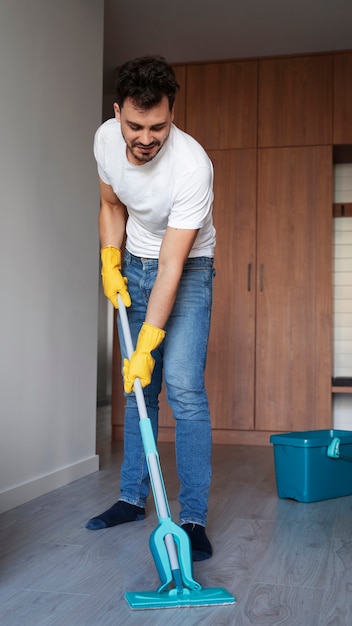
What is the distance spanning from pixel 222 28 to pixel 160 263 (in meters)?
2.54

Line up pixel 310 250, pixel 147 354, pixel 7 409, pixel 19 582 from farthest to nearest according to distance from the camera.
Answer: pixel 310 250, pixel 7 409, pixel 147 354, pixel 19 582

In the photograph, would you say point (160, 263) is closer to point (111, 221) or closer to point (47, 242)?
point (111, 221)

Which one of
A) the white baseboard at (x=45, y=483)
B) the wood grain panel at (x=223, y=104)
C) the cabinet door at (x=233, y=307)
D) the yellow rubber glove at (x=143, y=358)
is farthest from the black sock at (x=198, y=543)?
the wood grain panel at (x=223, y=104)

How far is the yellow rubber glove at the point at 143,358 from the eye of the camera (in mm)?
1647

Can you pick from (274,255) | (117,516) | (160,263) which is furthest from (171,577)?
(274,255)

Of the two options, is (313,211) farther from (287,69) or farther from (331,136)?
(287,69)

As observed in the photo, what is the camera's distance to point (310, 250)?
400 cm

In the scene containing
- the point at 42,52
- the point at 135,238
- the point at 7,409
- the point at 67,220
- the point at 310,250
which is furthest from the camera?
the point at 310,250

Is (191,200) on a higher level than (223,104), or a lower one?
lower

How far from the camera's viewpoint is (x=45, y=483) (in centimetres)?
246

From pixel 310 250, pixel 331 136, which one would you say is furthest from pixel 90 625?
pixel 331 136

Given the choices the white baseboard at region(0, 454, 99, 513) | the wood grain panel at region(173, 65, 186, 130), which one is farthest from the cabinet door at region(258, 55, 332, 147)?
the white baseboard at region(0, 454, 99, 513)

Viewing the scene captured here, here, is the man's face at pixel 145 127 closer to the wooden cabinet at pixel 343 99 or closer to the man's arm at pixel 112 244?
the man's arm at pixel 112 244

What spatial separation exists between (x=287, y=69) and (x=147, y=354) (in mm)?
2972
